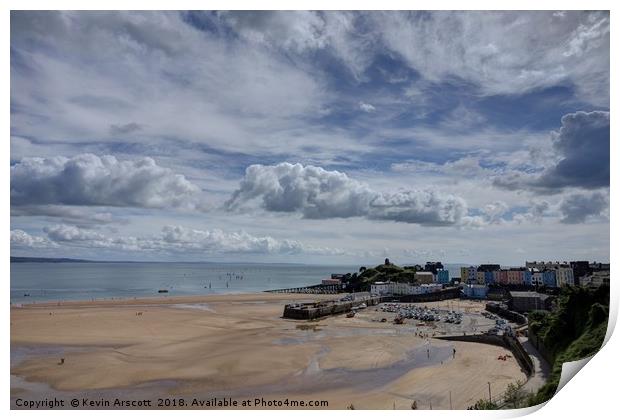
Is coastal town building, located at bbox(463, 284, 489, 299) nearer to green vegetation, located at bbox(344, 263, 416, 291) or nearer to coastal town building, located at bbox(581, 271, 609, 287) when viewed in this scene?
green vegetation, located at bbox(344, 263, 416, 291)

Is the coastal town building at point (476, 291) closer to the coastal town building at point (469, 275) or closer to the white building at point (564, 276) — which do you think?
the white building at point (564, 276)

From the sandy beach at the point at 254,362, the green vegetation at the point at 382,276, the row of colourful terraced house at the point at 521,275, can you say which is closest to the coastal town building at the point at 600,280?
the sandy beach at the point at 254,362

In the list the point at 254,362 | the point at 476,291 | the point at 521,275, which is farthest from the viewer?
the point at 521,275

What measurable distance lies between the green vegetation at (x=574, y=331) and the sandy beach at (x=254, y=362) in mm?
1768

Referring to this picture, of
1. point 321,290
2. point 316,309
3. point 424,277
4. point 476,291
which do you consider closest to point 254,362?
point 316,309

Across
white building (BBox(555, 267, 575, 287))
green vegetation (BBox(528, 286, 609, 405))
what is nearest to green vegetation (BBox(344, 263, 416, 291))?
white building (BBox(555, 267, 575, 287))

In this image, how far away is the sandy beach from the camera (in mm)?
13664

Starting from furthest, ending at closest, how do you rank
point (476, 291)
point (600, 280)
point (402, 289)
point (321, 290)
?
point (321, 290), point (402, 289), point (476, 291), point (600, 280)

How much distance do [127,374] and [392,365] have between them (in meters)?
9.60

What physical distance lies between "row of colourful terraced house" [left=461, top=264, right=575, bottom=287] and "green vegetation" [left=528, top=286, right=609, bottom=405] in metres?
31.0

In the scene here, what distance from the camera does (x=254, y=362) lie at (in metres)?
17.1

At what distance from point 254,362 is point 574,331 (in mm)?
11186

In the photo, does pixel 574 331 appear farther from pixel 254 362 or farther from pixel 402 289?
pixel 402 289

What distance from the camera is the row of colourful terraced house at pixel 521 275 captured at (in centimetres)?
4644
